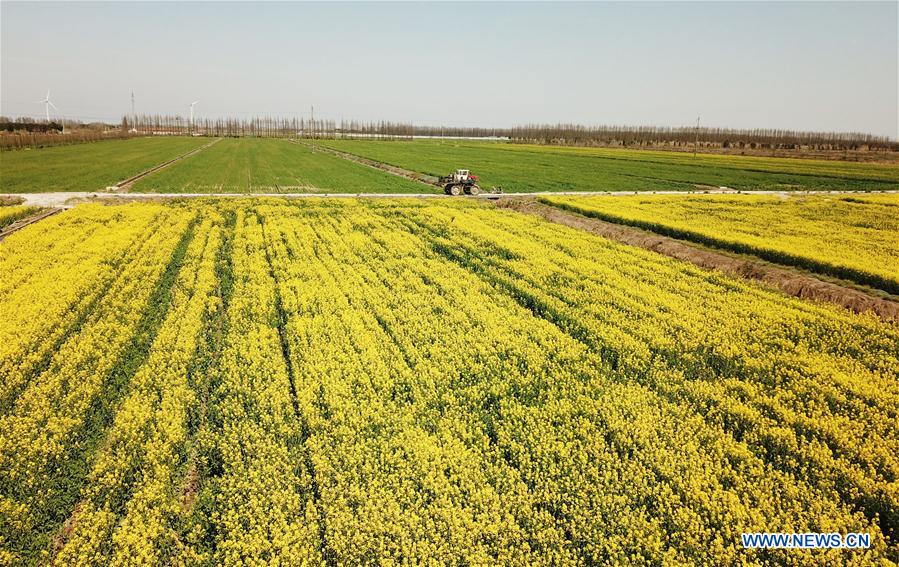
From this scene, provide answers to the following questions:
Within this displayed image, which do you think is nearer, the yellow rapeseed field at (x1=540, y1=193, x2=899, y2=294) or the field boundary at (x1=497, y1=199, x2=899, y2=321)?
the field boundary at (x1=497, y1=199, x2=899, y2=321)

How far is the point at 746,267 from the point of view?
19.8 metres

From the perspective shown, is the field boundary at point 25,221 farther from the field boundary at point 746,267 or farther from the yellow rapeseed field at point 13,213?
the field boundary at point 746,267

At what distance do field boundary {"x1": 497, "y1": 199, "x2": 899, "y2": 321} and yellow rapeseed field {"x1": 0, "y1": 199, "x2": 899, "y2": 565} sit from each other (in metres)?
2.16

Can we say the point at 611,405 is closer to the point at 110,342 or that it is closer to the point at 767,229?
the point at 110,342

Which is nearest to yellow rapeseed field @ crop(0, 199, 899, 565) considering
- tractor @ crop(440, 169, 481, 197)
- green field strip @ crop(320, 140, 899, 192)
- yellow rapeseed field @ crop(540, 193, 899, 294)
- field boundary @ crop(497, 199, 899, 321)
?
field boundary @ crop(497, 199, 899, 321)

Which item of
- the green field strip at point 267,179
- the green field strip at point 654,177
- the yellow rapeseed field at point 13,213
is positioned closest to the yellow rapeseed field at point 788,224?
the green field strip at point 654,177

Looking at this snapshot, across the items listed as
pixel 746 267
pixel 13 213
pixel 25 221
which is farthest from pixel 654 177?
pixel 13 213

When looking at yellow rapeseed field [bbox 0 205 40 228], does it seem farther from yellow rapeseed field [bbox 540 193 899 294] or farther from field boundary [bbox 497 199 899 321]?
yellow rapeseed field [bbox 540 193 899 294]

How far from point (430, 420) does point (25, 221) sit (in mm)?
28521

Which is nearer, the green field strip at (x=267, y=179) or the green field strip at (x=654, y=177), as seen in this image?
the green field strip at (x=267, y=179)

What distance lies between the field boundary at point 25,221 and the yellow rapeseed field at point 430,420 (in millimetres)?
9544

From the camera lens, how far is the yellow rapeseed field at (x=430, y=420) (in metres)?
6.49

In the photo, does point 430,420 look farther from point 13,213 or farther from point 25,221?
point 13,213

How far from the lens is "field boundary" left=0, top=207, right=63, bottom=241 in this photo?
23234mm
